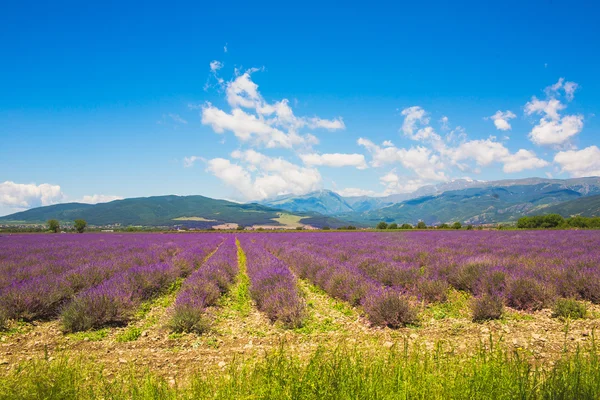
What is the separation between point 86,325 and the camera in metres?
5.91

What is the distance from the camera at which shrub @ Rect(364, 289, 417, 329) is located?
596cm

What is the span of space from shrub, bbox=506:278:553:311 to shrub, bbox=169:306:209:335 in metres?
7.25

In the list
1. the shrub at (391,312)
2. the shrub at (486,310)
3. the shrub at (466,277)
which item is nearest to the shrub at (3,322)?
the shrub at (391,312)

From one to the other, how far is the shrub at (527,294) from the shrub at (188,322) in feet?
23.8

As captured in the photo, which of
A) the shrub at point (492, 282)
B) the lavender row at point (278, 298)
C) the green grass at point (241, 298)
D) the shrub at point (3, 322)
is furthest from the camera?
the green grass at point (241, 298)

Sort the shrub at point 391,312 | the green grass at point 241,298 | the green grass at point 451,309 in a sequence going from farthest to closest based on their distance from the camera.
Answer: the green grass at point 241,298
the green grass at point 451,309
the shrub at point 391,312

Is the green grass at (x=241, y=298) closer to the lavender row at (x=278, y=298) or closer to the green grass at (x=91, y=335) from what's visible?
the lavender row at (x=278, y=298)

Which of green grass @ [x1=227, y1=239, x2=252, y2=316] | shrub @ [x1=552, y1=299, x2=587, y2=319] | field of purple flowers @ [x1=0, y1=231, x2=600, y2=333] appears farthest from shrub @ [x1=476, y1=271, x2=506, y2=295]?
green grass @ [x1=227, y1=239, x2=252, y2=316]

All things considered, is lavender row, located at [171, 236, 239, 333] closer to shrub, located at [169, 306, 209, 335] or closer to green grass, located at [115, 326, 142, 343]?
shrub, located at [169, 306, 209, 335]

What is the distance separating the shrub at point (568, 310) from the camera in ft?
19.6

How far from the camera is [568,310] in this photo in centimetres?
602

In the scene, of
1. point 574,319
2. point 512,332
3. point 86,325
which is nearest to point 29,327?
point 86,325

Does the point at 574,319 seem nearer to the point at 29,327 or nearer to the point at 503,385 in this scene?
the point at 503,385

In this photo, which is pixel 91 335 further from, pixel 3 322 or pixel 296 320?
pixel 296 320
